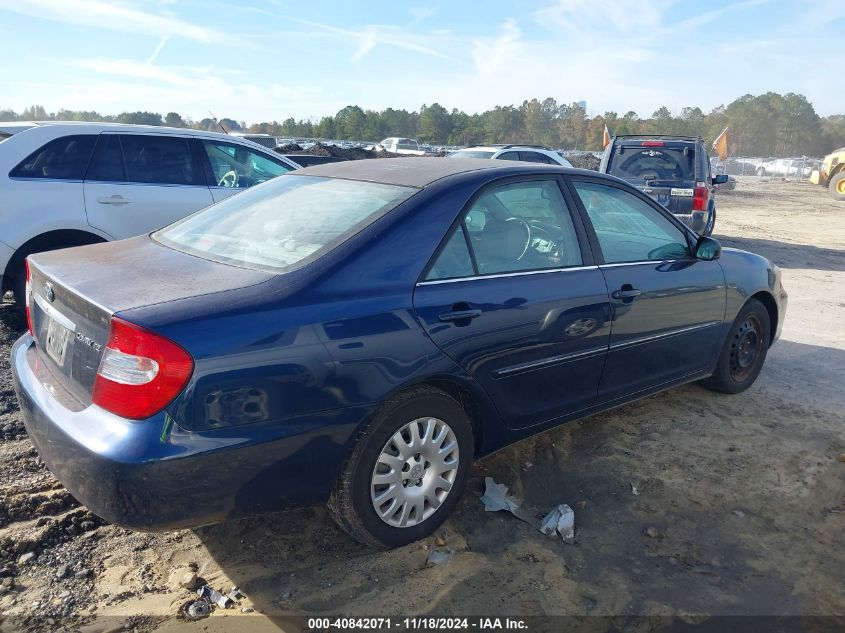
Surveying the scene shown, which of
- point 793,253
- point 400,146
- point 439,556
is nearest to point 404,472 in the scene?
point 439,556

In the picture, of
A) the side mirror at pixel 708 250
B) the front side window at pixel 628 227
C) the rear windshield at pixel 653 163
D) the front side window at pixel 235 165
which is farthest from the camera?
the rear windshield at pixel 653 163

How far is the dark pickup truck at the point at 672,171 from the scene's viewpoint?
34.6 ft

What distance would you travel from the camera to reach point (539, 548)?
10.0 feet

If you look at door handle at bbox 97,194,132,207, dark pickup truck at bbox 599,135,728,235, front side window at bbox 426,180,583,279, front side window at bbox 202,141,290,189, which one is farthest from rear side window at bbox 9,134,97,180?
dark pickup truck at bbox 599,135,728,235

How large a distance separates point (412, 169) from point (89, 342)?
1.76 meters

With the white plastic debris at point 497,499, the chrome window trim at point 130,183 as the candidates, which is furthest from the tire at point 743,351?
the chrome window trim at point 130,183

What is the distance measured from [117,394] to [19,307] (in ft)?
13.8

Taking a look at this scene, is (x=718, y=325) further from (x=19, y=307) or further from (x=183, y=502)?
(x=19, y=307)

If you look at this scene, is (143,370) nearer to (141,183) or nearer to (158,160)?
(141,183)

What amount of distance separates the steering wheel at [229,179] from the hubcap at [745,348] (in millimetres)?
4740

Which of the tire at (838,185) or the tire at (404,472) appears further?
the tire at (838,185)

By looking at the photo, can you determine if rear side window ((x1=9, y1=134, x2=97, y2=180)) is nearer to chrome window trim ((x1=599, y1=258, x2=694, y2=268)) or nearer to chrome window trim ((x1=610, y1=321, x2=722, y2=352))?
chrome window trim ((x1=599, y1=258, x2=694, y2=268))

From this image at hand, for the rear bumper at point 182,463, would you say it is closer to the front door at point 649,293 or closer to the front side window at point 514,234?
the front side window at point 514,234

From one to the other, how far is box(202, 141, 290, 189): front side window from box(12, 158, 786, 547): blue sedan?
A: 309 cm
